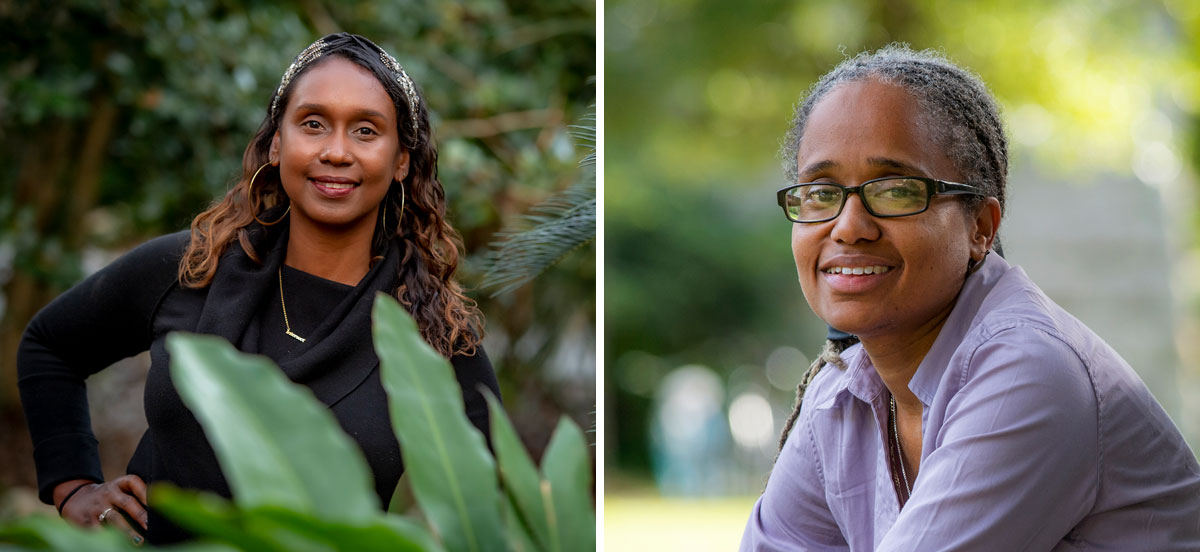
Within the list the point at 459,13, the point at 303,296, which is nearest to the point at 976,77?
the point at 303,296

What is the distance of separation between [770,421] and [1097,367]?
12649mm

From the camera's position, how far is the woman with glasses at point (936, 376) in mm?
1469

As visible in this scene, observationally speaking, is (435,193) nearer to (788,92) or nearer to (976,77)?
(976,77)

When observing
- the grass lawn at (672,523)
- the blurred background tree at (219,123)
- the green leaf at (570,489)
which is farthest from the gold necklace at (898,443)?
the grass lawn at (672,523)

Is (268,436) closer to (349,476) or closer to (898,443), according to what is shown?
(349,476)

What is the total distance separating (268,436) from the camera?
0.79 m

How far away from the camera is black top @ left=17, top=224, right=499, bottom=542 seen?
1854 millimetres

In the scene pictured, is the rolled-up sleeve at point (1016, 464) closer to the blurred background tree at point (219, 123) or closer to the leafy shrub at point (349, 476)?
the leafy shrub at point (349, 476)

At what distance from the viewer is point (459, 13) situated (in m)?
4.69

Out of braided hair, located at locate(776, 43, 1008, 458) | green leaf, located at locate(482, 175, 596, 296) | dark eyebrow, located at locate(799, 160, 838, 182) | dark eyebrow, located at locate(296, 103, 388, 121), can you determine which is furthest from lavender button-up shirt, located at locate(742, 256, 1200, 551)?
dark eyebrow, located at locate(296, 103, 388, 121)

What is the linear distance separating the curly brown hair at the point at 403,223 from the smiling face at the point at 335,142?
4 centimetres

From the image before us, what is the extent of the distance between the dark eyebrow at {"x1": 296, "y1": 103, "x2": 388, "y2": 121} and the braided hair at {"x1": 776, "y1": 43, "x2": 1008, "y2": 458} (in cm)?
74

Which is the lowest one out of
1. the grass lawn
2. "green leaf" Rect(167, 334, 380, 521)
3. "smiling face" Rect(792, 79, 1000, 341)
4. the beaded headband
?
the grass lawn

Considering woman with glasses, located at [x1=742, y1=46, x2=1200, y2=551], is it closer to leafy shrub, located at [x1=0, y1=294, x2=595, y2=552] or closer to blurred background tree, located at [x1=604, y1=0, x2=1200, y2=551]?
leafy shrub, located at [x1=0, y1=294, x2=595, y2=552]
